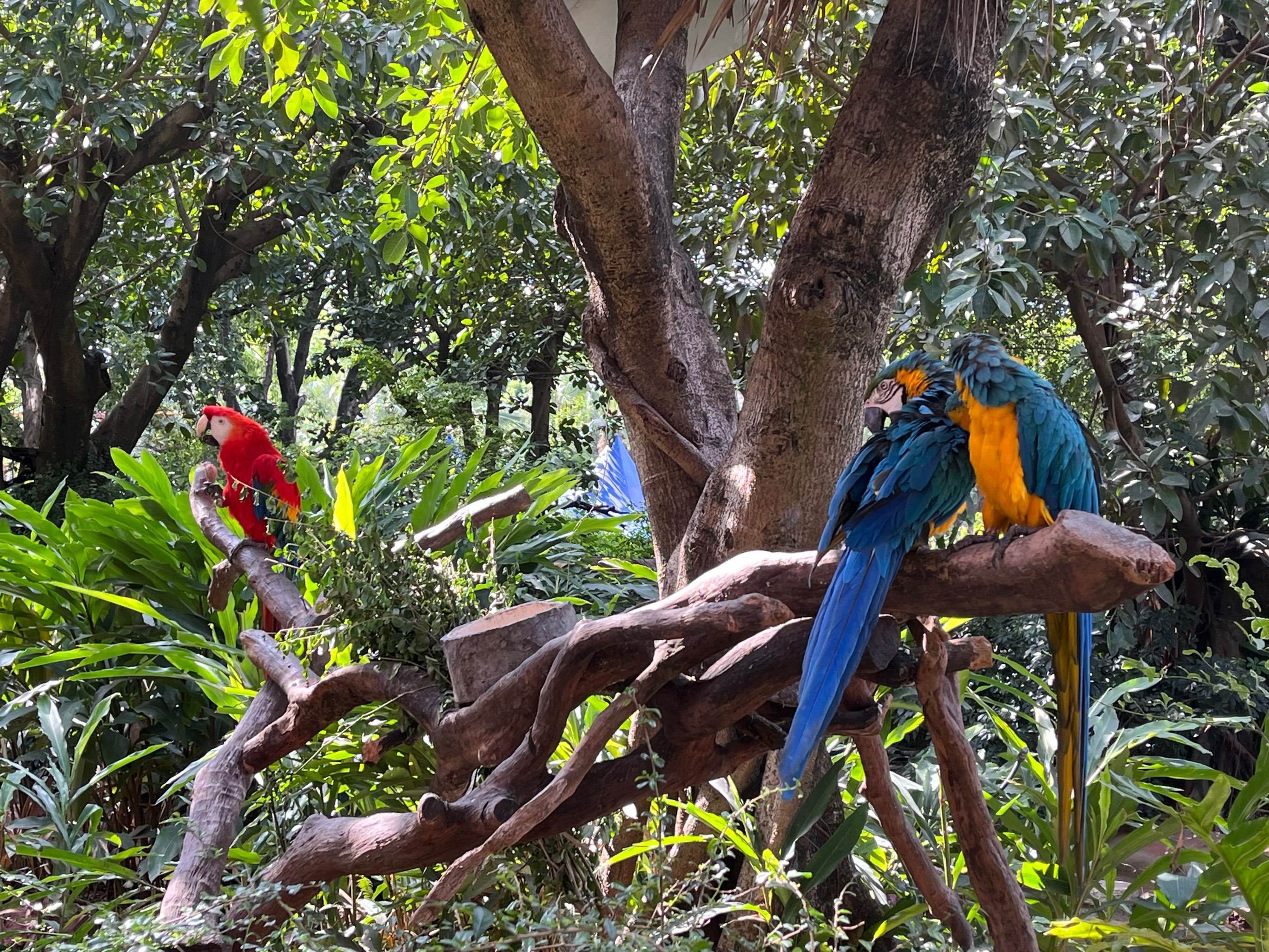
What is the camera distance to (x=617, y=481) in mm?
5227

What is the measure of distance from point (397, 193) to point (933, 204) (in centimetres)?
104

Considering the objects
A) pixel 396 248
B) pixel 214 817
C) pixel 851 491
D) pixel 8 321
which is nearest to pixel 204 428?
pixel 396 248

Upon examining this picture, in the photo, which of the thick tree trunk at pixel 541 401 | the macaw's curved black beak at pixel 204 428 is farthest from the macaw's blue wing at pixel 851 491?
the thick tree trunk at pixel 541 401

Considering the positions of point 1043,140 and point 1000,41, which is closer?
point 1000,41

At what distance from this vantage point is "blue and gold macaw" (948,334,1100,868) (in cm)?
108

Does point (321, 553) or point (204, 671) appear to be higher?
point (321, 553)

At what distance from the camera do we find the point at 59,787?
5.98 ft

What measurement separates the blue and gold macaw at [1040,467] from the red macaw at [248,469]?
5.88 ft

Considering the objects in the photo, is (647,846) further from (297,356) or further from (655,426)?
(297,356)

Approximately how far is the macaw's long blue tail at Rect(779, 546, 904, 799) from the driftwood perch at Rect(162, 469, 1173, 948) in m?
0.04

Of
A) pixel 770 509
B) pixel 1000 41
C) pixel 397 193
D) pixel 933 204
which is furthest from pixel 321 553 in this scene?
pixel 1000 41

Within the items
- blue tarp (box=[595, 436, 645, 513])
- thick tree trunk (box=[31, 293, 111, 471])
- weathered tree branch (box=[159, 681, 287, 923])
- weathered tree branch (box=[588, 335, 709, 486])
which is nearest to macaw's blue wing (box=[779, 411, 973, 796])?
weathered tree branch (box=[588, 335, 709, 486])

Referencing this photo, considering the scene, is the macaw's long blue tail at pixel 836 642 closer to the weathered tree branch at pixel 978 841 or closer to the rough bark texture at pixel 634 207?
the weathered tree branch at pixel 978 841

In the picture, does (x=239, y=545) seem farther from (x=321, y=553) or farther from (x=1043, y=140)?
(x=1043, y=140)
